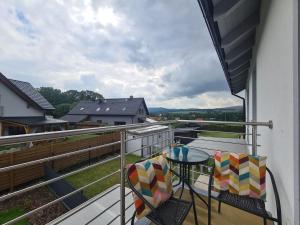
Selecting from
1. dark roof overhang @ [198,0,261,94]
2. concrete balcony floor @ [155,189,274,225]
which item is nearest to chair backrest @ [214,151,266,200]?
concrete balcony floor @ [155,189,274,225]

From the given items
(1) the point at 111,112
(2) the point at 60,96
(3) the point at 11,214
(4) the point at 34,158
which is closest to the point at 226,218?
(3) the point at 11,214

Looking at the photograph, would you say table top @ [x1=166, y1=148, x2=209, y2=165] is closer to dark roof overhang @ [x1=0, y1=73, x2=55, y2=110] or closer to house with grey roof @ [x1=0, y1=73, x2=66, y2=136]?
house with grey roof @ [x1=0, y1=73, x2=66, y2=136]

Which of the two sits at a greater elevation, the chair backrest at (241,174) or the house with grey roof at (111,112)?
the house with grey roof at (111,112)

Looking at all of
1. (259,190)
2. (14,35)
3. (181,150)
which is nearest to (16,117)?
(14,35)

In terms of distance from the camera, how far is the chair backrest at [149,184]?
134 cm

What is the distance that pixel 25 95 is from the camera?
11.8 metres

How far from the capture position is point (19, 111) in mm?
11852

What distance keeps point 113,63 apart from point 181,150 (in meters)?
11.3

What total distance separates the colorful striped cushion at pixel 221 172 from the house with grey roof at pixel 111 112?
16.9 m

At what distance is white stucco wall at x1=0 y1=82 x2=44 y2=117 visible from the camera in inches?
438

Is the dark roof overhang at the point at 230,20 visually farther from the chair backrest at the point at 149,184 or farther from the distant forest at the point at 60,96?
the distant forest at the point at 60,96

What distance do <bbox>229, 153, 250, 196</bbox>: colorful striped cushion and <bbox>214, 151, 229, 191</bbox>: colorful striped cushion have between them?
0.04 meters

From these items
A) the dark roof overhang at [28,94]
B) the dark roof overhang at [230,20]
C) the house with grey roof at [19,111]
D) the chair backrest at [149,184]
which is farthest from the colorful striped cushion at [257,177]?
the dark roof overhang at [28,94]

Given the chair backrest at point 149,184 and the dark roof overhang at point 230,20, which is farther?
the dark roof overhang at point 230,20
